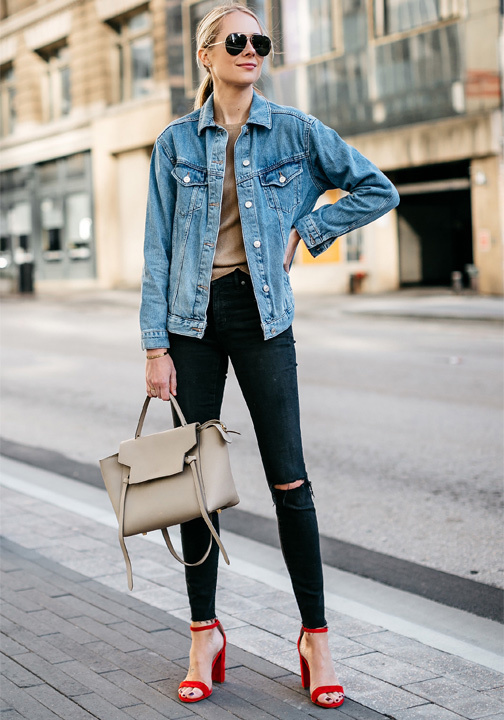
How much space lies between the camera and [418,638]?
3.64 m

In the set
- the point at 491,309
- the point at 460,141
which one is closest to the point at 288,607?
the point at 491,309

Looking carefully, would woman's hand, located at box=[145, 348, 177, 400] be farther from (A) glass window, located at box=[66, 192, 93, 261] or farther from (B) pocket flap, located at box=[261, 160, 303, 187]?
(A) glass window, located at box=[66, 192, 93, 261]

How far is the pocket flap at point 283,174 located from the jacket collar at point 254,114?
0.13 metres

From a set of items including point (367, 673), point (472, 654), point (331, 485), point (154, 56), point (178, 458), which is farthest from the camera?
point (154, 56)

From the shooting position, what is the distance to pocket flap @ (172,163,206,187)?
310cm

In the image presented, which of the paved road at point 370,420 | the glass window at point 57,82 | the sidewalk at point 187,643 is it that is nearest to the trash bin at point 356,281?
the paved road at point 370,420

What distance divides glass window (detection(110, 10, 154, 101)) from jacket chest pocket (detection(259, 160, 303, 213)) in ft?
98.0

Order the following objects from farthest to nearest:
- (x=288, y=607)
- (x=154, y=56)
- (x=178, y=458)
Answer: (x=154, y=56), (x=288, y=607), (x=178, y=458)

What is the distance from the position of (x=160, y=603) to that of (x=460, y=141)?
20434 millimetres

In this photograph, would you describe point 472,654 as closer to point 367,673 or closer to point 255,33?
point 367,673

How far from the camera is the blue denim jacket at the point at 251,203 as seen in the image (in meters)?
3.06

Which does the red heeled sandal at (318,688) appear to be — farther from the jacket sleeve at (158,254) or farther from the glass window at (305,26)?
the glass window at (305,26)

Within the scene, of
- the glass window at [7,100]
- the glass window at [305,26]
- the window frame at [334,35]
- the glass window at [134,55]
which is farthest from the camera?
the glass window at [7,100]

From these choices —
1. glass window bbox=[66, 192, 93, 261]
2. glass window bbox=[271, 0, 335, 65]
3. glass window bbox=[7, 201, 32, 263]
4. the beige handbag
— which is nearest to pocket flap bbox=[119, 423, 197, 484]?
the beige handbag
